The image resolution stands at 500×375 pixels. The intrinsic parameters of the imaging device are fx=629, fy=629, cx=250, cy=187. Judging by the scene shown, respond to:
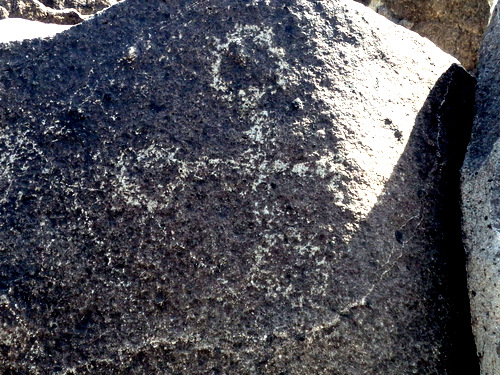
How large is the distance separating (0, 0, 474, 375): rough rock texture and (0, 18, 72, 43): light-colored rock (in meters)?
0.04

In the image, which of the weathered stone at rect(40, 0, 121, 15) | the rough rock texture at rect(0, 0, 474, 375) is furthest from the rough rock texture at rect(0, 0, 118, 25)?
the rough rock texture at rect(0, 0, 474, 375)

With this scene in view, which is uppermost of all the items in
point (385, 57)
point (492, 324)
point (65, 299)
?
point (385, 57)

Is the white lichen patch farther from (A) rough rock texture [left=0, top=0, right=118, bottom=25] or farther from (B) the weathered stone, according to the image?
(B) the weathered stone

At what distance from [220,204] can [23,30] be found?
2.10 ft

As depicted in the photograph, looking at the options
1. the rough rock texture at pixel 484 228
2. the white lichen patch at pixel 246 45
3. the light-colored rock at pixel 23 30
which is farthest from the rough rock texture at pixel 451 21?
the light-colored rock at pixel 23 30

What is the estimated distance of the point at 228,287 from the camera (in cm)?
120

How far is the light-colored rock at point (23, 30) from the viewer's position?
1349mm

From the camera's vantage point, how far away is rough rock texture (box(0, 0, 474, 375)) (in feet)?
3.90

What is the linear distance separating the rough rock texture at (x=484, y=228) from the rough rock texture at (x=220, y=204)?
1.7 inches

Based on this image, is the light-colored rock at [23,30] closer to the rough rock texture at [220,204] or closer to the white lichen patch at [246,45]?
the rough rock texture at [220,204]

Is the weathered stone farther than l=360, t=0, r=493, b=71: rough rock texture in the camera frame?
No

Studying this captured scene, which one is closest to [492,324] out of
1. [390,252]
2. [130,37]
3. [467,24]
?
[390,252]

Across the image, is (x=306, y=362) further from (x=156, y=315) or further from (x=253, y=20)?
(x=253, y=20)

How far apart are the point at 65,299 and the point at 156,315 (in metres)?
0.17
